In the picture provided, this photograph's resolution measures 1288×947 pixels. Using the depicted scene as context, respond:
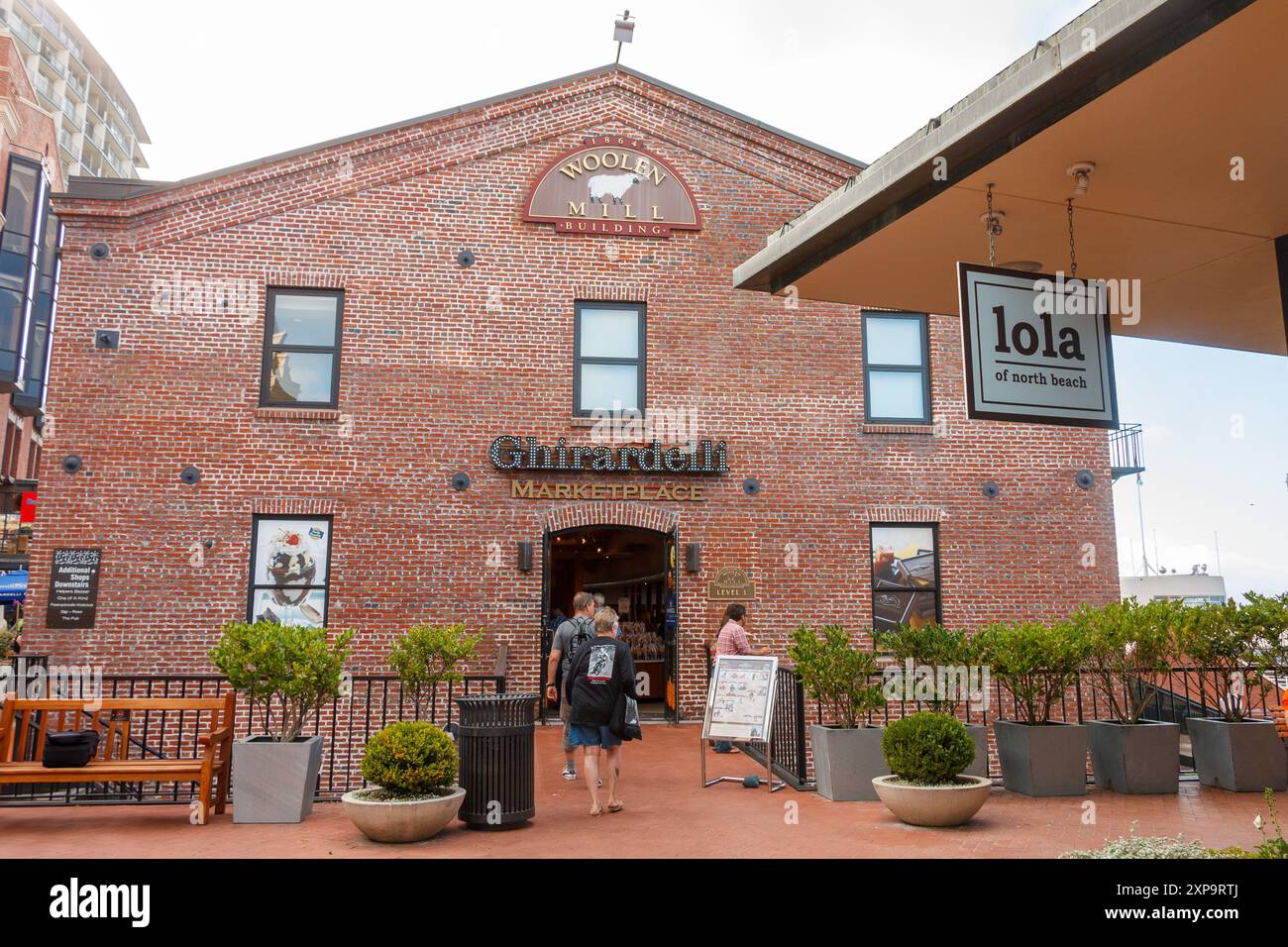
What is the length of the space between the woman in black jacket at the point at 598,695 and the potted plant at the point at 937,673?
263 cm

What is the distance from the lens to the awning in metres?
4.88

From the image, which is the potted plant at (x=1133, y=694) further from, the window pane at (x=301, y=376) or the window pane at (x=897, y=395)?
the window pane at (x=301, y=376)

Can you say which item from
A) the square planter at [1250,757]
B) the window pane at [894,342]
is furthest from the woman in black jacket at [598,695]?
the window pane at [894,342]

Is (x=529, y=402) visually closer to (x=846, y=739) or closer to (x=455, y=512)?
(x=455, y=512)

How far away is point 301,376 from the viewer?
14.4 meters

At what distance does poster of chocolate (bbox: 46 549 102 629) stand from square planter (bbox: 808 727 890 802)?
10.2 meters

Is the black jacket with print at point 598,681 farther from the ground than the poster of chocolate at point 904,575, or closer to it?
closer to it

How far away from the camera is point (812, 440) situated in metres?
14.8

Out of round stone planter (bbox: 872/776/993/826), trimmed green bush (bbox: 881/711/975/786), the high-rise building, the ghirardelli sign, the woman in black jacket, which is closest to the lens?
round stone planter (bbox: 872/776/993/826)

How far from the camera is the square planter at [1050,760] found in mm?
9031

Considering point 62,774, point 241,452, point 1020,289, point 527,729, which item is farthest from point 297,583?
point 1020,289

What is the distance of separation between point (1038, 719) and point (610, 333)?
840 cm

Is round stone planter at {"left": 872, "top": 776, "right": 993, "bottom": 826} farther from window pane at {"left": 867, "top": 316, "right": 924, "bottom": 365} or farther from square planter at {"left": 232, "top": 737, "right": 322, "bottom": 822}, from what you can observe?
window pane at {"left": 867, "top": 316, "right": 924, "bottom": 365}

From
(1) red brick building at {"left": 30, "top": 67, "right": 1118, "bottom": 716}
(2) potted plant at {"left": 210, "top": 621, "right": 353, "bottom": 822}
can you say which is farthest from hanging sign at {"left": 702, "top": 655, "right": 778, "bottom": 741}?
(1) red brick building at {"left": 30, "top": 67, "right": 1118, "bottom": 716}
